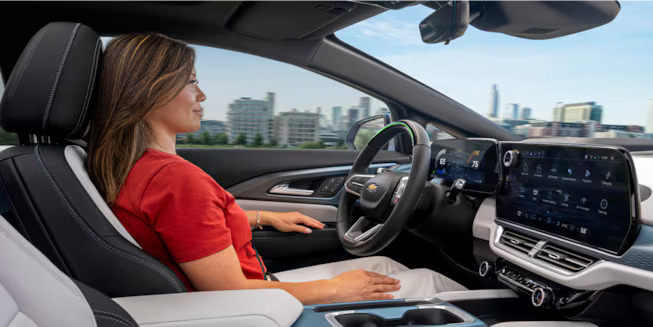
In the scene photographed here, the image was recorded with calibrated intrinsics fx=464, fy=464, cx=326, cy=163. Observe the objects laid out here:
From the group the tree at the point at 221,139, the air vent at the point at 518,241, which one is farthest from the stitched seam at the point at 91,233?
the tree at the point at 221,139

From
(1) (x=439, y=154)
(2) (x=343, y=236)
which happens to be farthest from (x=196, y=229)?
(1) (x=439, y=154)

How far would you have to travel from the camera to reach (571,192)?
128cm

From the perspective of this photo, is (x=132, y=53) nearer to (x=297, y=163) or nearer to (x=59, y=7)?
(x=59, y=7)

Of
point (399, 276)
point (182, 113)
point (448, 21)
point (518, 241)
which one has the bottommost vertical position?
point (399, 276)

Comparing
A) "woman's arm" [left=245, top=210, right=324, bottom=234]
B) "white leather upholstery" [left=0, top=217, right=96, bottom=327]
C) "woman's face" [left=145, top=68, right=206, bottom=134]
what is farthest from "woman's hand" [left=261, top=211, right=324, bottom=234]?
"white leather upholstery" [left=0, top=217, right=96, bottom=327]

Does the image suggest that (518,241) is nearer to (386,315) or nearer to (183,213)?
(386,315)

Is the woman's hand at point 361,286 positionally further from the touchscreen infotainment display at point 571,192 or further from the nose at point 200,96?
the nose at point 200,96

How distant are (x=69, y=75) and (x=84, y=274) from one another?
17.7 inches

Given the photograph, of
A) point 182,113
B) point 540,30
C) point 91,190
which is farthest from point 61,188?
point 540,30

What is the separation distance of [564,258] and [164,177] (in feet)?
3.56

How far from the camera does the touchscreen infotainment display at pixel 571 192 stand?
114 centimetres

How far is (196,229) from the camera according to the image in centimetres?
105

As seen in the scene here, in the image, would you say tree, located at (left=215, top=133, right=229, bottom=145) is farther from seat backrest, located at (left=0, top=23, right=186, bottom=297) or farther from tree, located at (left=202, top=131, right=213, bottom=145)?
seat backrest, located at (left=0, top=23, right=186, bottom=297)

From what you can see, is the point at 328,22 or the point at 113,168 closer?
the point at 113,168
